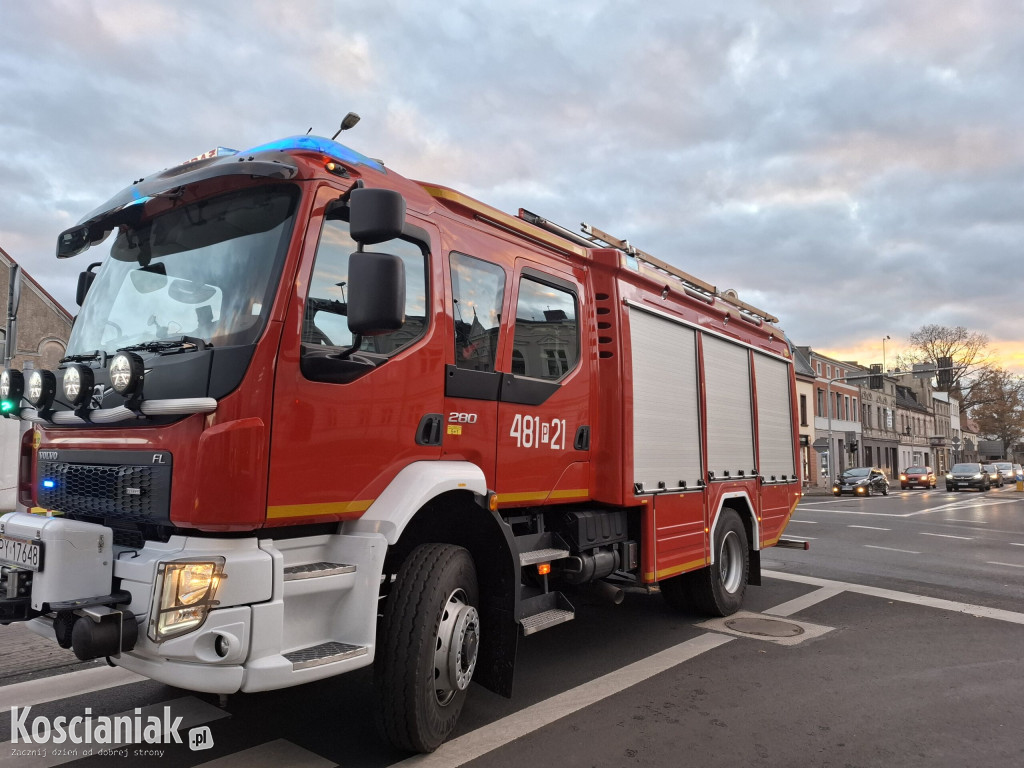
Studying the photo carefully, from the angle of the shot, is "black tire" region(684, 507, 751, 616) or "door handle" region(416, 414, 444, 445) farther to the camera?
"black tire" region(684, 507, 751, 616)

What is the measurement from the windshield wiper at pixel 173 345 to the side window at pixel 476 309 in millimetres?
1366

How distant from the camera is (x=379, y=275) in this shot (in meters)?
3.05

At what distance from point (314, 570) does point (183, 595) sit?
0.54m

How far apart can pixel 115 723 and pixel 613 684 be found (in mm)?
2986

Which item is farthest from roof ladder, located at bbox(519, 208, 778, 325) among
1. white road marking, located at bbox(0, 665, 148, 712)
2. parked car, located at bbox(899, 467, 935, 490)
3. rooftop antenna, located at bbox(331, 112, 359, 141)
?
parked car, located at bbox(899, 467, 935, 490)

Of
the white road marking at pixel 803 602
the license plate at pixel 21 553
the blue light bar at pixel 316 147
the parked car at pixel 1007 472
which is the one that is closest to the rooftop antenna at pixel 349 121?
the blue light bar at pixel 316 147

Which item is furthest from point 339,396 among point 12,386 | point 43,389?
point 12,386

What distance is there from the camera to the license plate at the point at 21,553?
3133 mm

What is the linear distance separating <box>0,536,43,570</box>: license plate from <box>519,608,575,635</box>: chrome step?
7.76 feet

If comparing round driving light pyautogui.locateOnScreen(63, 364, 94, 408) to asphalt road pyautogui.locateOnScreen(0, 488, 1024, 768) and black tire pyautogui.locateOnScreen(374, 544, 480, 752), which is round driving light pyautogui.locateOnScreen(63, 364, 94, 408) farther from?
asphalt road pyautogui.locateOnScreen(0, 488, 1024, 768)

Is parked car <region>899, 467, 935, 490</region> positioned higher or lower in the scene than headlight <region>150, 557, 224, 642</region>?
lower

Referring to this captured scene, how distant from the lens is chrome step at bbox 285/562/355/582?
3.03 m

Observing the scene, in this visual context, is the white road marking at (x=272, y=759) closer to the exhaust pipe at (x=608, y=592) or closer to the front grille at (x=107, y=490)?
the front grille at (x=107, y=490)

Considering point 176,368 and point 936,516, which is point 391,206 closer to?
point 176,368
